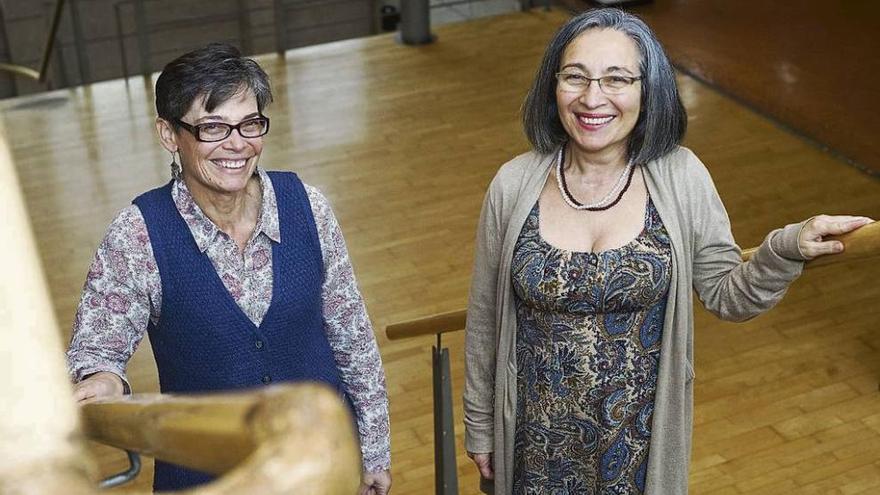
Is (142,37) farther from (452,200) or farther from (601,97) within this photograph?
(601,97)

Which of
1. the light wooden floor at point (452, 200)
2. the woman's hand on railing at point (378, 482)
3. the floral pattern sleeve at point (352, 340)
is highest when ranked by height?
the floral pattern sleeve at point (352, 340)

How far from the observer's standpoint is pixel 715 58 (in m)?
8.84

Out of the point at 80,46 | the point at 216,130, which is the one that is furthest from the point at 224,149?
the point at 80,46

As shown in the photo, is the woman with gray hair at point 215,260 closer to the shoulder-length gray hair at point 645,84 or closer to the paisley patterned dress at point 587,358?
the paisley patterned dress at point 587,358

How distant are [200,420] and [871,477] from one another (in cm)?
446

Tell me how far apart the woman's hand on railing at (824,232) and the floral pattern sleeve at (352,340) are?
34.2 inches

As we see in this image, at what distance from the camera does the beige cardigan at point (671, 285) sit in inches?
88.0

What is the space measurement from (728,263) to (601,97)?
399mm

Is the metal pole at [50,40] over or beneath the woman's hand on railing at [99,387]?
beneath

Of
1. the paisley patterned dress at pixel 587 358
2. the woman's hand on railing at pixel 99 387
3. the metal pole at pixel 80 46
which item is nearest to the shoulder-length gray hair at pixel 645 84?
the paisley patterned dress at pixel 587 358

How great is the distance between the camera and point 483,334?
249 cm

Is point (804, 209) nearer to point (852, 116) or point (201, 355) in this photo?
point (852, 116)

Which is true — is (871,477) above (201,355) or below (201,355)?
below

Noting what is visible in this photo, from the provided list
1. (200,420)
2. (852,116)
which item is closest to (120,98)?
(852,116)
